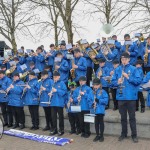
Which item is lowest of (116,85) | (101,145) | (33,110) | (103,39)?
(101,145)

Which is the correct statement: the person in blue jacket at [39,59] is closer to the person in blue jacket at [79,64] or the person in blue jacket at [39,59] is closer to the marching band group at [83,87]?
the marching band group at [83,87]

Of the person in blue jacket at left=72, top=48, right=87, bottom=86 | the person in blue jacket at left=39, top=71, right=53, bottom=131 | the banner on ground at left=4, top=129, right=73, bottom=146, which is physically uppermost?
the person in blue jacket at left=72, top=48, right=87, bottom=86

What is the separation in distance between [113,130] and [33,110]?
9.30 ft

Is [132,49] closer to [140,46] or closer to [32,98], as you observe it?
[140,46]

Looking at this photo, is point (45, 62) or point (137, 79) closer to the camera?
point (137, 79)

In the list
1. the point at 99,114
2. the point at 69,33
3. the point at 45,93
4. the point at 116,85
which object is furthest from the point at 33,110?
the point at 69,33

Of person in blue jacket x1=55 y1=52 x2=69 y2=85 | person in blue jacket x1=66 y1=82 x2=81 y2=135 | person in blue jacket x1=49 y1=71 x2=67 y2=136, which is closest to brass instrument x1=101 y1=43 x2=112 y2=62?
person in blue jacket x1=55 y1=52 x2=69 y2=85

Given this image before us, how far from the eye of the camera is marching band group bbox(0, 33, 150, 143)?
8258mm

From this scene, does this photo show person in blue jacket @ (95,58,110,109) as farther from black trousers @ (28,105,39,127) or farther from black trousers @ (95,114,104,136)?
black trousers @ (28,105,39,127)

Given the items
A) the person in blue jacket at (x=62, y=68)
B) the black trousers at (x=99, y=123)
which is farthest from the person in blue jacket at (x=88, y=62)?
the black trousers at (x=99, y=123)

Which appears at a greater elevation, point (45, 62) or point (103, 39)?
point (103, 39)

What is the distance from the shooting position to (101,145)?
820 centimetres

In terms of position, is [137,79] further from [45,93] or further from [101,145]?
[45,93]

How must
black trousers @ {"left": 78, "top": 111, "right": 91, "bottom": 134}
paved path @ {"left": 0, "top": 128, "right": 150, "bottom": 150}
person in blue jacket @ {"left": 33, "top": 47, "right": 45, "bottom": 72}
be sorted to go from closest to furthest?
paved path @ {"left": 0, "top": 128, "right": 150, "bottom": 150}, black trousers @ {"left": 78, "top": 111, "right": 91, "bottom": 134}, person in blue jacket @ {"left": 33, "top": 47, "right": 45, "bottom": 72}
